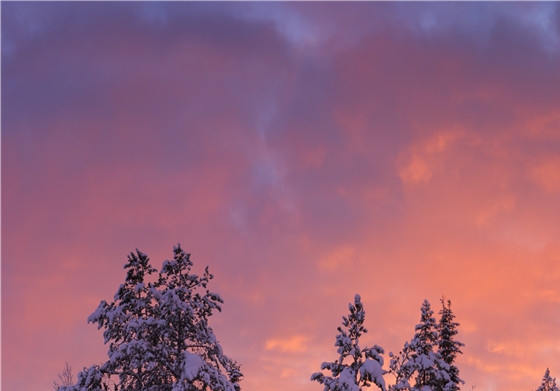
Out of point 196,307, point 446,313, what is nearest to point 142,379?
point 196,307

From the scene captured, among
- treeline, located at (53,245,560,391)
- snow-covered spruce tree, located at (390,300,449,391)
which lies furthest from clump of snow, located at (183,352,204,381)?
snow-covered spruce tree, located at (390,300,449,391)

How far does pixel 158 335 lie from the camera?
24922 millimetres

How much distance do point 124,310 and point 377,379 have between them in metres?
12.0

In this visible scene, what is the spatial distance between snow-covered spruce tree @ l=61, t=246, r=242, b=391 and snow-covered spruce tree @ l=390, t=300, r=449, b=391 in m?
15.6

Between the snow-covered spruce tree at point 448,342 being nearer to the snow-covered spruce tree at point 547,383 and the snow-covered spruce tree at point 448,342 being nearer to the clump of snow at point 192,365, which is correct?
the snow-covered spruce tree at point 547,383

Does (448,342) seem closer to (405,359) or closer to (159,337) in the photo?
(405,359)

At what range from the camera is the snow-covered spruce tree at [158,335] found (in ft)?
79.5

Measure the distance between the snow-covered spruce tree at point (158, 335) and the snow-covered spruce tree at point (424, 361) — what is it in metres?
15.6

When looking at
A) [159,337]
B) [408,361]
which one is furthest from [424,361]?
[159,337]

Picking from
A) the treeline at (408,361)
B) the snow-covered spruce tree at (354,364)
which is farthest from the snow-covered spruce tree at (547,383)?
the snow-covered spruce tree at (354,364)

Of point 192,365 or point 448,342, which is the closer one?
point 192,365

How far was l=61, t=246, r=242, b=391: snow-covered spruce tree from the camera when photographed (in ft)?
79.5

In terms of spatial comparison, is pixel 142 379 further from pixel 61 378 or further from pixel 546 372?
pixel 546 372

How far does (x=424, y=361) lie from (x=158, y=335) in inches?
761
